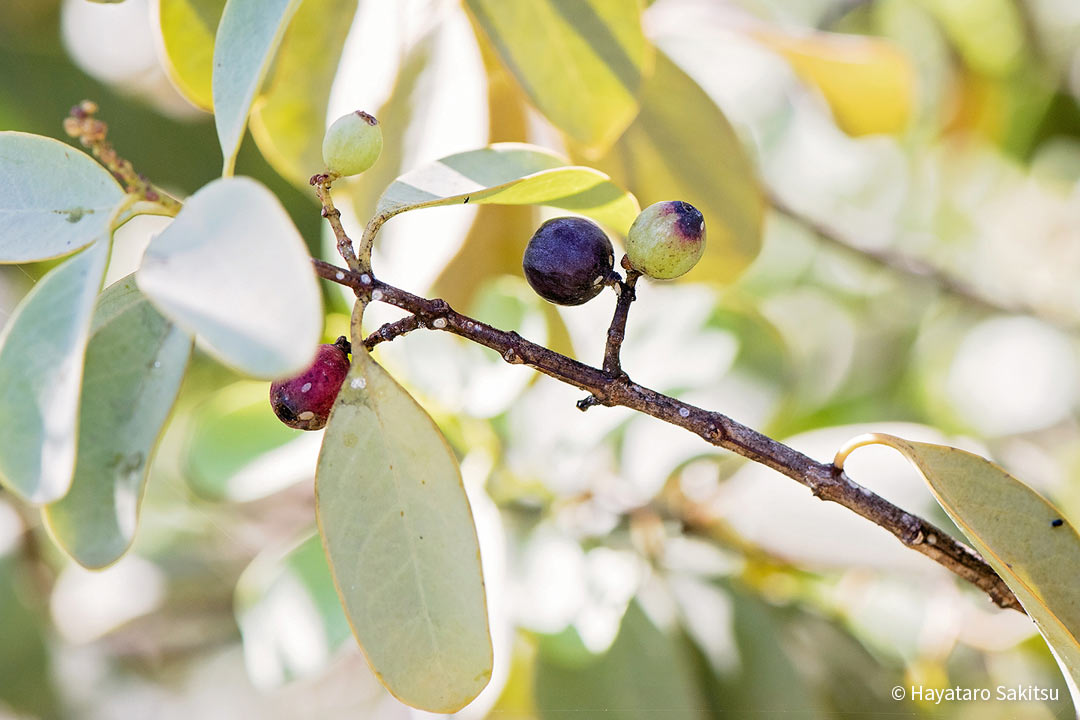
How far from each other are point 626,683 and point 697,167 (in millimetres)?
699

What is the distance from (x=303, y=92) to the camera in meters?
0.98

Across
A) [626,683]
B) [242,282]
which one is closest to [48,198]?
[242,282]

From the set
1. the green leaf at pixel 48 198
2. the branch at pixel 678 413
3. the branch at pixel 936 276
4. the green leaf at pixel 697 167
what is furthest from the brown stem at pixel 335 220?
the branch at pixel 936 276

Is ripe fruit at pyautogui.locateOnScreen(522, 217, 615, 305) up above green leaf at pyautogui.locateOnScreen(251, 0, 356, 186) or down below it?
above

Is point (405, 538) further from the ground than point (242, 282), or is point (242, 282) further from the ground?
point (242, 282)

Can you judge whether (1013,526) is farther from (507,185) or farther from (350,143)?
(350,143)

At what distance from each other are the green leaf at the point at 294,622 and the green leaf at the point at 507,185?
609 millimetres

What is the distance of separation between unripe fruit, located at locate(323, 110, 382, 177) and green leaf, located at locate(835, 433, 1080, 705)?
1.37 feet

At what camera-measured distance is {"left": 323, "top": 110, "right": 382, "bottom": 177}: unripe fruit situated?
23.4 inches

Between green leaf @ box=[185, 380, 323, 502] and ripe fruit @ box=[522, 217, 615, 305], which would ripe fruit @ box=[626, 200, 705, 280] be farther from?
green leaf @ box=[185, 380, 323, 502]

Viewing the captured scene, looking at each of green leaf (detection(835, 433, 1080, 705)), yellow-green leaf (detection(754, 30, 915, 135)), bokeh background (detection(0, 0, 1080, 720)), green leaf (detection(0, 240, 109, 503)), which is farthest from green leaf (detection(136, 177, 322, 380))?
yellow-green leaf (detection(754, 30, 915, 135))

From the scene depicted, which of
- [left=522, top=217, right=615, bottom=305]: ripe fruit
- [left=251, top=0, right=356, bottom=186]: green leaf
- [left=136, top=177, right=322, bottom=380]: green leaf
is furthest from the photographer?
A: [left=251, top=0, right=356, bottom=186]: green leaf

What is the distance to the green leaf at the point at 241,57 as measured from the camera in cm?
53

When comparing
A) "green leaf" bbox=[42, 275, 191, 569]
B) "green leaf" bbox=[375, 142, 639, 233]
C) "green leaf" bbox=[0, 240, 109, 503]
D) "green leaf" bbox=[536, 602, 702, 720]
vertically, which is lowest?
"green leaf" bbox=[536, 602, 702, 720]
